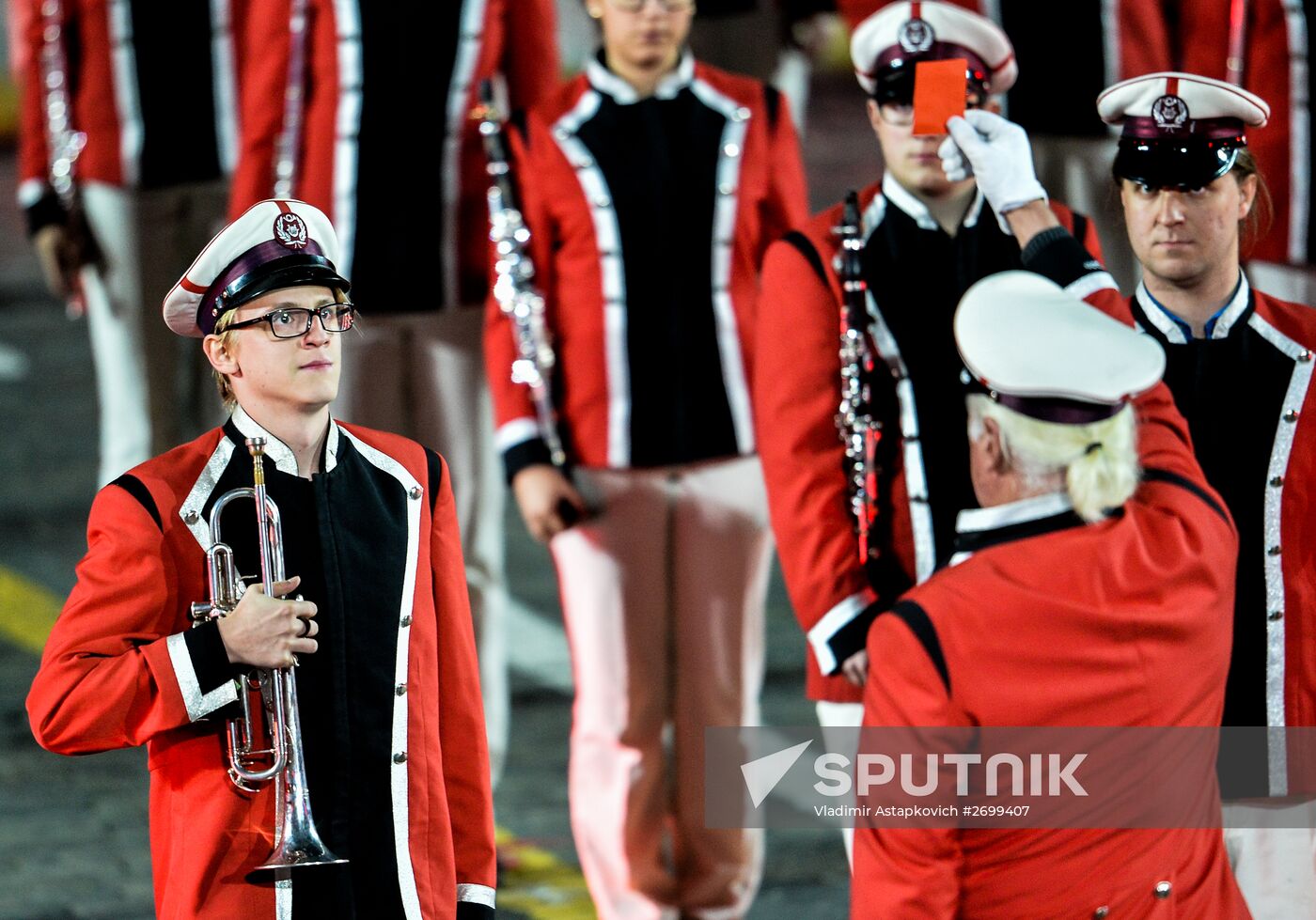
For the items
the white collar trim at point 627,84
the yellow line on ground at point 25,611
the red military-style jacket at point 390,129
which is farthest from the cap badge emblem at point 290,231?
the yellow line on ground at point 25,611

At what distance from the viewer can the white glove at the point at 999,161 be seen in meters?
3.26

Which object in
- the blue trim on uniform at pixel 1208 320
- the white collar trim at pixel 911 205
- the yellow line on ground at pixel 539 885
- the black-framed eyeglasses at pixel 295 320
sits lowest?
the yellow line on ground at pixel 539 885

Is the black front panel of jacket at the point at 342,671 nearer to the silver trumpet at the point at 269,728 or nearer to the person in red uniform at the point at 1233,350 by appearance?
the silver trumpet at the point at 269,728

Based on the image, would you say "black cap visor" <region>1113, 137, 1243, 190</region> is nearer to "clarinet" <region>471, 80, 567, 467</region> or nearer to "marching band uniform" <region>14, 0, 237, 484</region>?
"clarinet" <region>471, 80, 567, 467</region>

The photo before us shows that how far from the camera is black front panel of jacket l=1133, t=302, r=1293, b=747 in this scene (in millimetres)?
3359

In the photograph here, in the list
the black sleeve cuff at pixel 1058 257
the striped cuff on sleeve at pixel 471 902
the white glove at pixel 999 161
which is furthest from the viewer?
the white glove at pixel 999 161

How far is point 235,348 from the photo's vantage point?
284 centimetres

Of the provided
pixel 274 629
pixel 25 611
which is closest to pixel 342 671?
pixel 274 629

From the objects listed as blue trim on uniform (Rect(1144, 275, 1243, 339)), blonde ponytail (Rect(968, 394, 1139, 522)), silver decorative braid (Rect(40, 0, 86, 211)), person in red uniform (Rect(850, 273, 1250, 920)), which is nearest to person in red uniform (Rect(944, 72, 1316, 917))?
blue trim on uniform (Rect(1144, 275, 1243, 339))

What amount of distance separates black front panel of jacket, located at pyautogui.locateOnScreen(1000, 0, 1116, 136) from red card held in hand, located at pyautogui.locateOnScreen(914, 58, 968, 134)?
5.12 ft

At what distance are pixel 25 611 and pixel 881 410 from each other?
137 inches

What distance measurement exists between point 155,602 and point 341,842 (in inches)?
16.1

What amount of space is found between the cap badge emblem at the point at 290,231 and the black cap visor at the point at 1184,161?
135cm

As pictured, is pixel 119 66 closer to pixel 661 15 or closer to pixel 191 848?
pixel 661 15
